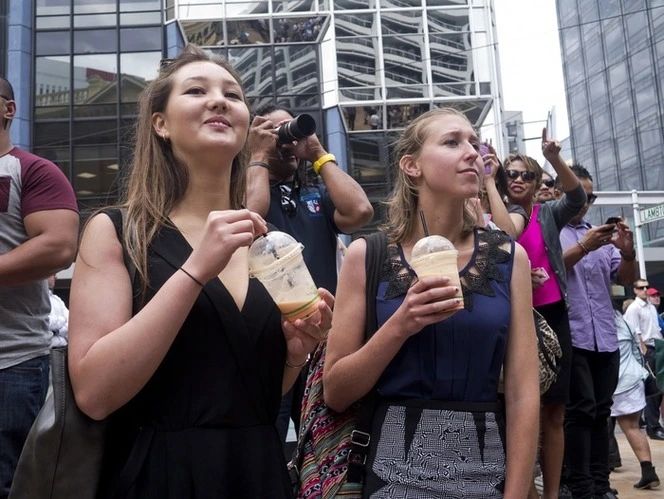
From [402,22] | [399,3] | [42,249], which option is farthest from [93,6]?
[42,249]

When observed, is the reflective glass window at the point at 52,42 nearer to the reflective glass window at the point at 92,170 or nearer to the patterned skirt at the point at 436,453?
the reflective glass window at the point at 92,170

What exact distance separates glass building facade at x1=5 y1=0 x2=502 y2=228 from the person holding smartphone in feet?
44.6

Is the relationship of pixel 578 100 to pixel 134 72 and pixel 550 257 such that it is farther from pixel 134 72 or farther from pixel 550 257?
pixel 550 257

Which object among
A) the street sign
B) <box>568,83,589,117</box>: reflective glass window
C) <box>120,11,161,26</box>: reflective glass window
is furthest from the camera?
A: <box>568,83,589,117</box>: reflective glass window

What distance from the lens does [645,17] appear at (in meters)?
29.0

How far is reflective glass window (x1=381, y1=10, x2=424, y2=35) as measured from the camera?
61.5 ft

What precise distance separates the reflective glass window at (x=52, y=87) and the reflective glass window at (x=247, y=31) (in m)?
4.90

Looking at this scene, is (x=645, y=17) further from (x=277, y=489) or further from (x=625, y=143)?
(x=277, y=489)

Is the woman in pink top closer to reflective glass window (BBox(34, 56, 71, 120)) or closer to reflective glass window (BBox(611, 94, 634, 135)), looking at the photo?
reflective glass window (BBox(34, 56, 71, 120))

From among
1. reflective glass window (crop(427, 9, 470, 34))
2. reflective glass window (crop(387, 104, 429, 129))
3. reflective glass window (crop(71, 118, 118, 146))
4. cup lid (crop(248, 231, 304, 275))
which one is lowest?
cup lid (crop(248, 231, 304, 275))

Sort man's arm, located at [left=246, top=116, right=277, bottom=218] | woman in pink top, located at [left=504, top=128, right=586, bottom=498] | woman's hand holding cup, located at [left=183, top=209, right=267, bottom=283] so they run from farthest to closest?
woman in pink top, located at [left=504, top=128, right=586, bottom=498], man's arm, located at [left=246, top=116, right=277, bottom=218], woman's hand holding cup, located at [left=183, top=209, right=267, bottom=283]

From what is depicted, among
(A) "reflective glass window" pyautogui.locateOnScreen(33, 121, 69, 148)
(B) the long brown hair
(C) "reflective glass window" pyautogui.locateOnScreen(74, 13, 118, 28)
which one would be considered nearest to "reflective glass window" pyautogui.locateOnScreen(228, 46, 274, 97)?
(C) "reflective glass window" pyautogui.locateOnScreen(74, 13, 118, 28)

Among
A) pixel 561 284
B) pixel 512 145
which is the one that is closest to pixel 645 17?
pixel 512 145

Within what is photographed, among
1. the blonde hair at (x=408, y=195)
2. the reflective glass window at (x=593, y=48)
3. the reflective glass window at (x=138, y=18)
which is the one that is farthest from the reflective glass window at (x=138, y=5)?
the reflective glass window at (x=593, y=48)
